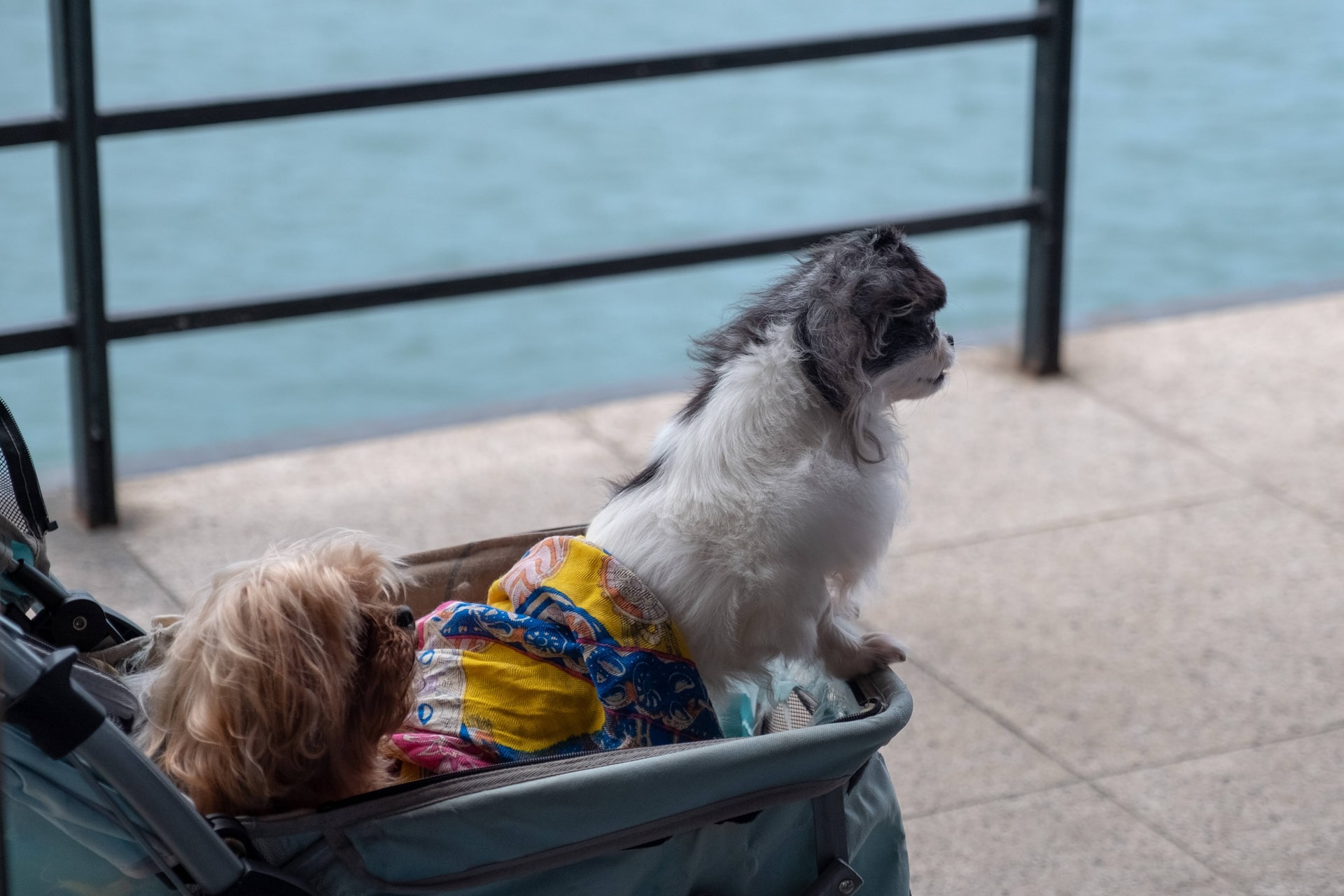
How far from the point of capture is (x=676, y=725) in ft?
6.27

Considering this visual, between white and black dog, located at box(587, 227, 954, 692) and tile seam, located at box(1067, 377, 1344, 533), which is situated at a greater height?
white and black dog, located at box(587, 227, 954, 692)

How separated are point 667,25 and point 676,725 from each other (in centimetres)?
Answer: 1158

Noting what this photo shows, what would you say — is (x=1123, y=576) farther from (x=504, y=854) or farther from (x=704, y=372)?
(x=504, y=854)

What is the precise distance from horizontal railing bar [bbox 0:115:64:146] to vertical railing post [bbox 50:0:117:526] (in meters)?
0.02

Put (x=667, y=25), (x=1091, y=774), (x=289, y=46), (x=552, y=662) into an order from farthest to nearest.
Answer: (x=667, y=25)
(x=289, y=46)
(x=1091, y=774)
(x=552, y=662)

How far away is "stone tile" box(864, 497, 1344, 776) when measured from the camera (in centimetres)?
294

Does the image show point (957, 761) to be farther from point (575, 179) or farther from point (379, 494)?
point (575, 179)

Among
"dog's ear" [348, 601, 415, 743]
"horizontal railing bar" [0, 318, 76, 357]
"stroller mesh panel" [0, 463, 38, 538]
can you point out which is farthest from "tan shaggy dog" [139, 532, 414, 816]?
"horizontal railing bar" [0, 318, 76, 357]

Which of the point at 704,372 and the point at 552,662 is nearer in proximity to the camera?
the point at 552,662

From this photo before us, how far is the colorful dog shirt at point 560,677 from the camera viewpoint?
185 cm

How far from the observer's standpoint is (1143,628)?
324cm

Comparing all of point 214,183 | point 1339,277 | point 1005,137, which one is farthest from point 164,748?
point 1005,137

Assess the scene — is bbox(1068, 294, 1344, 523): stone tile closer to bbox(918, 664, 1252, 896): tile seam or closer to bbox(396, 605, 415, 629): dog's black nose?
bbox(918, 664, 1252, 896): tile seam

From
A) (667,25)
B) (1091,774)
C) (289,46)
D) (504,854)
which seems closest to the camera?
(504,854)
